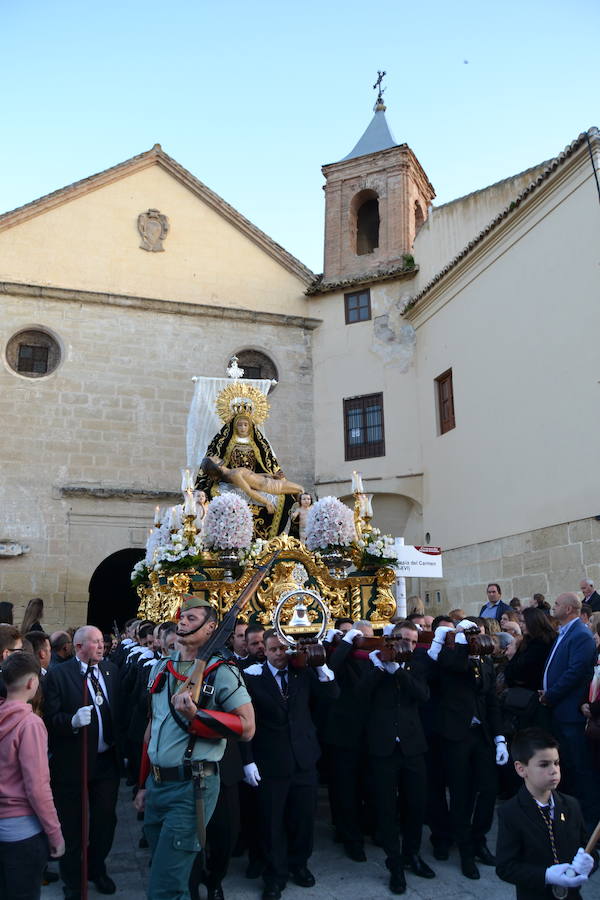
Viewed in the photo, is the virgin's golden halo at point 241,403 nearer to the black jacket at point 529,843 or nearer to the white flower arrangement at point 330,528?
the white flower arrangement at point 330,528

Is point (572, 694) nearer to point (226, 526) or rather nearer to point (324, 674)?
point (324, 674)

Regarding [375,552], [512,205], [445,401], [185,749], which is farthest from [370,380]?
[185,749]

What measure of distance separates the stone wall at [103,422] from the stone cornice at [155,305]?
0.03 metres

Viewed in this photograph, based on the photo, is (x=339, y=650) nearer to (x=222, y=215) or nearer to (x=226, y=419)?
(x=226, y=419)

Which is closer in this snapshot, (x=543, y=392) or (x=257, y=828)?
(x=257, y=828)

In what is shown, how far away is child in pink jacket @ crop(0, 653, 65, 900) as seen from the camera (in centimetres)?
352

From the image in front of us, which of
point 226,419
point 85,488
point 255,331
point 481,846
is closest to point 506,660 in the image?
point 481,846

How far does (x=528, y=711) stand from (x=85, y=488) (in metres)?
11.9

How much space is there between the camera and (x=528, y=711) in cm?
591

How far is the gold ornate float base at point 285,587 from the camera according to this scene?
849 cm

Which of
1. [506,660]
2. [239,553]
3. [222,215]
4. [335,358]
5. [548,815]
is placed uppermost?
[222,215]

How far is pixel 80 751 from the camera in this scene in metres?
5.12

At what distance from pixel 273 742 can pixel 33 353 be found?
1321 centimetres

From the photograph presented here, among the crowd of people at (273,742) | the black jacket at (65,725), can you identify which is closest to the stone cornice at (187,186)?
the crowd of people at (273,742)
